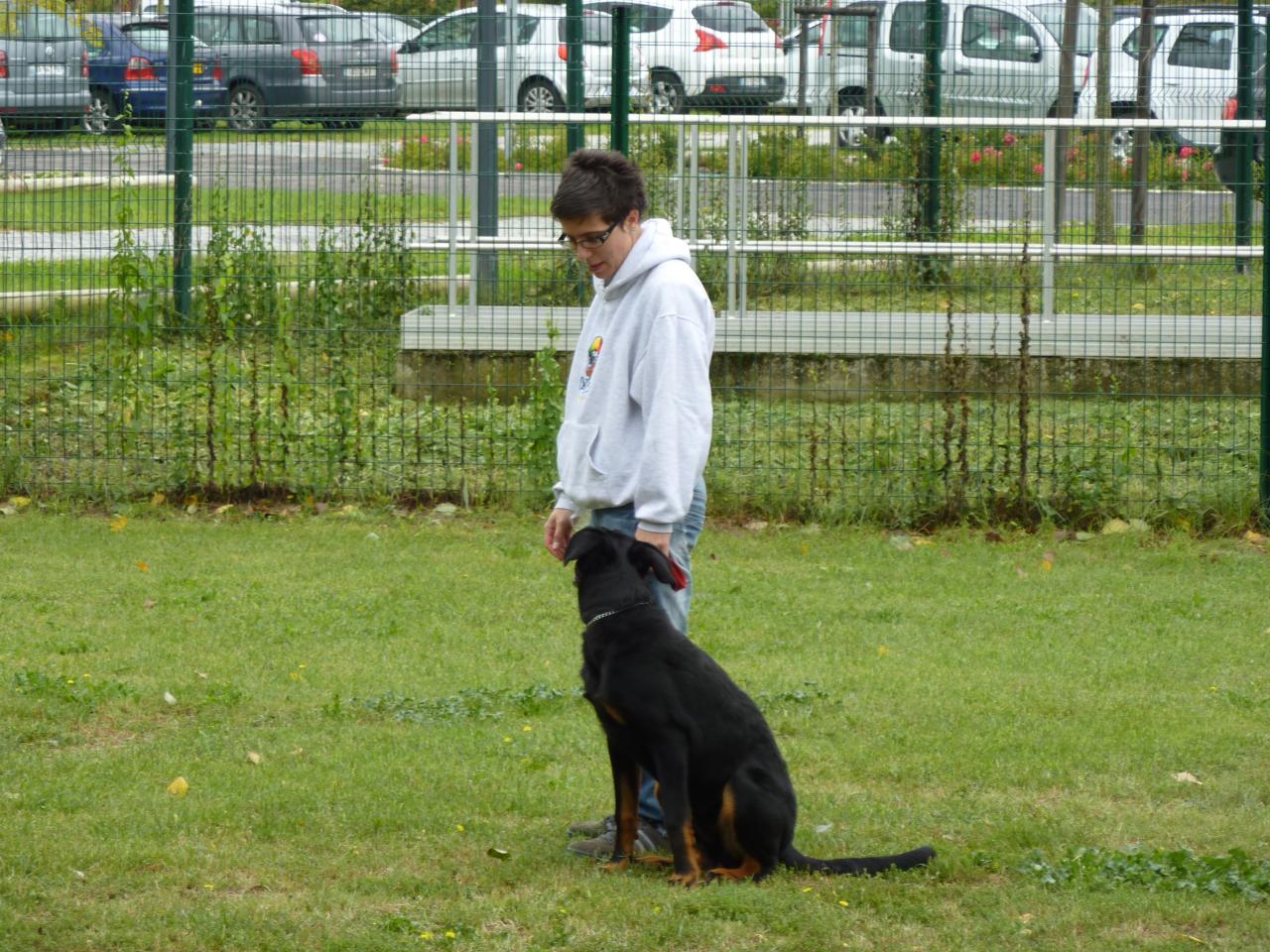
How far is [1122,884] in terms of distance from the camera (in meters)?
4.38

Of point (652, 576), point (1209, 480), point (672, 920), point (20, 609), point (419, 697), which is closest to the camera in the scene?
point (672, 920)

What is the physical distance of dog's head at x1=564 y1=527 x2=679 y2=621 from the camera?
170 inches

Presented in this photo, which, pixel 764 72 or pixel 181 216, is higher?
pixel 764 72

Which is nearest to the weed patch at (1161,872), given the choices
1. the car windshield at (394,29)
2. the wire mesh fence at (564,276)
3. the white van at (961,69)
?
the wire mesh fence at (564,276)

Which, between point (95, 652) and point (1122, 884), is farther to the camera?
point (95, 652)

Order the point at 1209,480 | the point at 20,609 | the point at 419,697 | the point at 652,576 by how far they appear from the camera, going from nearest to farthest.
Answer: the point at 652,576 → the point at 419,697 → the point at 20,609 → the point at 1209,480

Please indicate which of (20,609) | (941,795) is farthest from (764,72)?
(941,795)

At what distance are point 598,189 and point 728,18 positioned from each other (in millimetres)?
7410

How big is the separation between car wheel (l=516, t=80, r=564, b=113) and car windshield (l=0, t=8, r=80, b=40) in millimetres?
2883

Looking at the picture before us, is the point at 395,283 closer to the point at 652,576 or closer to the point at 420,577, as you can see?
the point at 420,577

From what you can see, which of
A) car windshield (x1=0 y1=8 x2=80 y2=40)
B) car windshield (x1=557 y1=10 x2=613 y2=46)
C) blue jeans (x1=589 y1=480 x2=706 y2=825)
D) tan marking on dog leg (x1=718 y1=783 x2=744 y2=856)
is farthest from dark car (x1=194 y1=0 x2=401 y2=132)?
tan marking on dog leg (x1=718 y1=783 x2=744 y2=856)

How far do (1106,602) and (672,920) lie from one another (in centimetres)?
402

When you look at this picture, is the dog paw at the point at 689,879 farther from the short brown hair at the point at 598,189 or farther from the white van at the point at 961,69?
the white van at the point at 961,69

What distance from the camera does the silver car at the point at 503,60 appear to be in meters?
9.59
